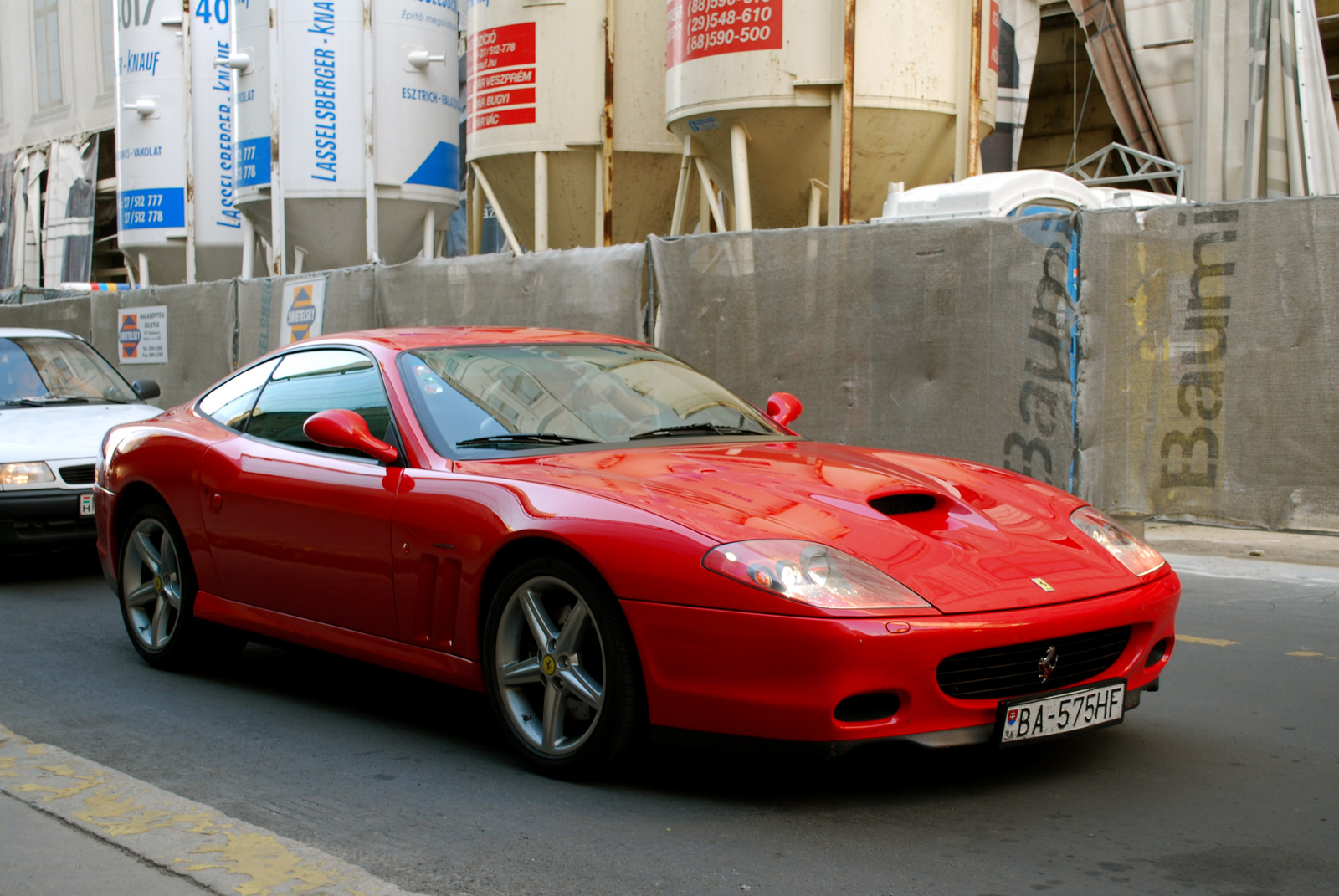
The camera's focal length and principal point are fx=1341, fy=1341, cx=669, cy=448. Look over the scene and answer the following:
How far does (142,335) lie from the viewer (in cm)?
1638

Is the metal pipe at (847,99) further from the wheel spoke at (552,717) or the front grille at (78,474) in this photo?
the wheel spoke at (552,717)

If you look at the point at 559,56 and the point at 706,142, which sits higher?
the point at 559,56

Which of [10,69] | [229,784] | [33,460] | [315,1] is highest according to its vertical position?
[10,69]

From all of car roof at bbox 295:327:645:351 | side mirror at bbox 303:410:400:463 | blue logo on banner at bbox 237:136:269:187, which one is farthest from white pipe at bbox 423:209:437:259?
side mirror at bbox 303:410:400:463

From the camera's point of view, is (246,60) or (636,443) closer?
(636,443)

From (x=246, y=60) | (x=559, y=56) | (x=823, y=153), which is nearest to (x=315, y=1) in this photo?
(x=246, y=60)

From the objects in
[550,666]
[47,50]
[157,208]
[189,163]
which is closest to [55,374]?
[550,666]

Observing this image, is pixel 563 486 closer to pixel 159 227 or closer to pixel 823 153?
pixel 823 153

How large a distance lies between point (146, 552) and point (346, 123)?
1457 cm

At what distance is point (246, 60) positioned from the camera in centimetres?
1981

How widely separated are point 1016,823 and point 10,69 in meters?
45.8

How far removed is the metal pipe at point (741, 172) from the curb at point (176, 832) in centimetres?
1064

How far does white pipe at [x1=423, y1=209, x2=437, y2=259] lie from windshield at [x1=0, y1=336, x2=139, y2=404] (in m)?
11.0

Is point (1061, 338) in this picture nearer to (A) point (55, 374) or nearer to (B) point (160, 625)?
(B) point (160, 625)
